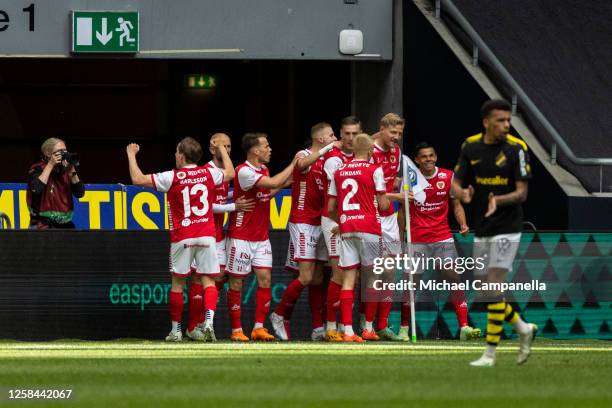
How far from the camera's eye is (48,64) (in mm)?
29188

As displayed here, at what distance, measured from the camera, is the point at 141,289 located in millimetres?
18156

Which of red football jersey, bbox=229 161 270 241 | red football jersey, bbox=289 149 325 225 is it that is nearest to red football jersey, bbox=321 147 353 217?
red football jersey, bbox=289 149 325 225

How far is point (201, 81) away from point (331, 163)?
42.7 ft

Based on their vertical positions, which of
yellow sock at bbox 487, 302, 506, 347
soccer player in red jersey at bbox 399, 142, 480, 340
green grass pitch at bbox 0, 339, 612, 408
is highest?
soccer player in red jersey at bbox 399, 142, 480, 340

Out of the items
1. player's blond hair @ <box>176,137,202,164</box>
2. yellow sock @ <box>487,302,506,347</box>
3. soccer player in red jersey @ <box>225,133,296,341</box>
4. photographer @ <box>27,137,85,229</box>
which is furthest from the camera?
photographer @ <box>27,137,85,229</box>

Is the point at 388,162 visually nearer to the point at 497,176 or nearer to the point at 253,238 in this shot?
the point at 253,238

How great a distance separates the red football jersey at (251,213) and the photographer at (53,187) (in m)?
2.10

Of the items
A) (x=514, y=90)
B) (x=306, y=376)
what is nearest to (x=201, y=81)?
Result: (x=514, y=90)

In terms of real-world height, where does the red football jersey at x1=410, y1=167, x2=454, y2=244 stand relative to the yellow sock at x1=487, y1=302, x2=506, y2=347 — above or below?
above

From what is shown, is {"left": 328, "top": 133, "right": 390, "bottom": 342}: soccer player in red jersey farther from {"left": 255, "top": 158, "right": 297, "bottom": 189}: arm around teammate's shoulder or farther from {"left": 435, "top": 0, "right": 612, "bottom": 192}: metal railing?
{"left": 435, "top": 0, "right": 612, "bottom": 192}: metal railing

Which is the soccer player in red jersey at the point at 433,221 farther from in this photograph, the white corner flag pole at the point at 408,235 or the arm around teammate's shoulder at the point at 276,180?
the arm around teammate's shoulder at the point at 276,180

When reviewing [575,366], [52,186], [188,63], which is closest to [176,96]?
[188,63]

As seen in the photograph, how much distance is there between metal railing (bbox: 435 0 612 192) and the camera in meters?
21.8

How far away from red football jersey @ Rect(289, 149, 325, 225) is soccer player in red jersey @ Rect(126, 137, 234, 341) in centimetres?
118
